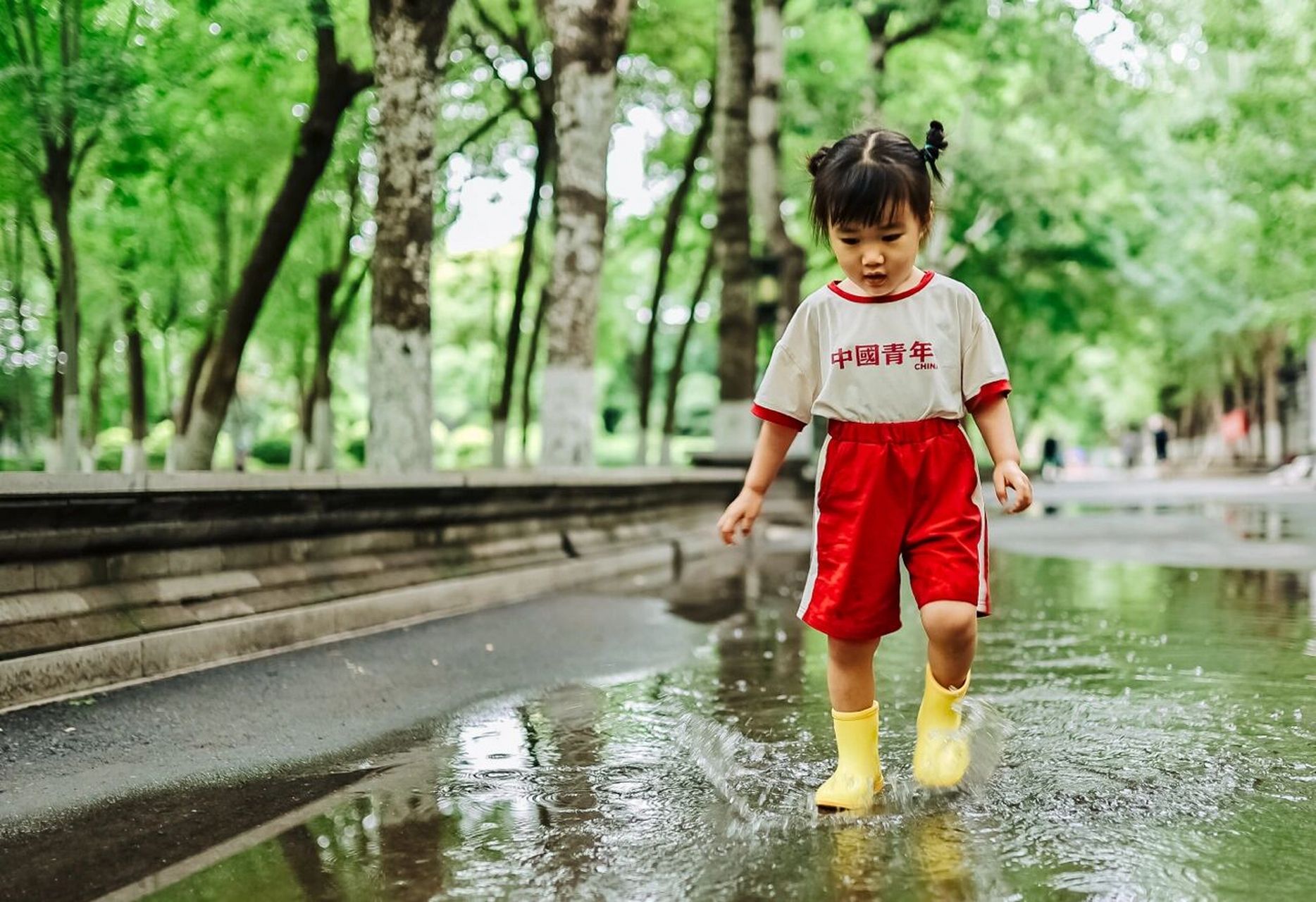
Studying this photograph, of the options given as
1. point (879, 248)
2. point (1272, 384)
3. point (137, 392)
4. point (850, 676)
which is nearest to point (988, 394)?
point (879, 248)

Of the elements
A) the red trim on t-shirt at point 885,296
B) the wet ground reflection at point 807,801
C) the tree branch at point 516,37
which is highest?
the tree branch at point 516,37

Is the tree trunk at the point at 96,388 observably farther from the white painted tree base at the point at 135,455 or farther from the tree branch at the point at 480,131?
the tree branch at the point at 480,131

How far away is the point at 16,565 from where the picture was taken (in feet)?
17.7

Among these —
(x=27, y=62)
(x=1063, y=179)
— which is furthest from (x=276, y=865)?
(x=1063, y=179)

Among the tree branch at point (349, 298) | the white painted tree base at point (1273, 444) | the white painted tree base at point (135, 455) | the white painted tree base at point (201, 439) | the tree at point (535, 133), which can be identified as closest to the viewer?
the white painted tree base at point (201, 439)

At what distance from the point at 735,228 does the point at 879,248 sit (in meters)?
14.7

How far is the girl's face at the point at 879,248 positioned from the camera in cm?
369

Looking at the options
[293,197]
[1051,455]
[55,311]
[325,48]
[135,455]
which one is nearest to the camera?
[293,197]

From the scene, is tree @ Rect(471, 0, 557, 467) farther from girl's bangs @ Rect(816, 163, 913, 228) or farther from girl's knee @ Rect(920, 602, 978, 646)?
girl's knee @ Rect(920, 602, 978, 646)

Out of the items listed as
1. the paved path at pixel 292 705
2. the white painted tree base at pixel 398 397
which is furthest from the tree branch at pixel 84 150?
Answer: the paved path at pixel 292 705

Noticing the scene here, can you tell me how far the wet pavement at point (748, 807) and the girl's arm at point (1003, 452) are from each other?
0.66 metres

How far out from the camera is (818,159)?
12.7 ft

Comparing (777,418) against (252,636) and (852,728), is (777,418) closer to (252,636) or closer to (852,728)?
(852,728)

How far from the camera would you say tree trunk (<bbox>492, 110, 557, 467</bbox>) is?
76.5 feet
